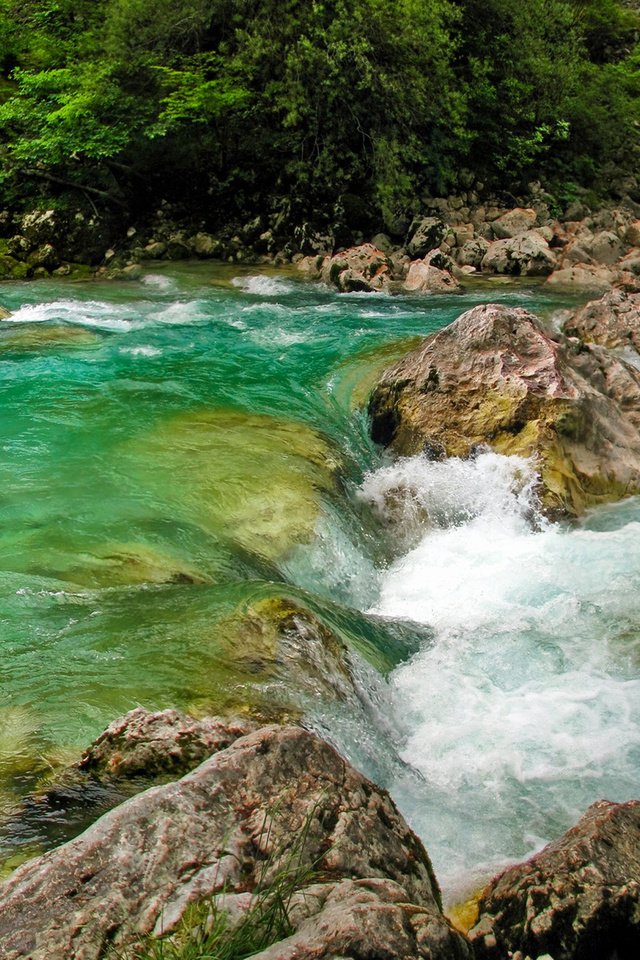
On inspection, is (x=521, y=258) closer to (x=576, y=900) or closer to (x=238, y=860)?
(x=576, y=900)

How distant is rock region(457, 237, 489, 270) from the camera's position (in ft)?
61.7

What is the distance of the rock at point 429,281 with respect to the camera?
16.7 meters

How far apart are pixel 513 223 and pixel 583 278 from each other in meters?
4.12

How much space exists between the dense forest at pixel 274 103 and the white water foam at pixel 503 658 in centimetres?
1380

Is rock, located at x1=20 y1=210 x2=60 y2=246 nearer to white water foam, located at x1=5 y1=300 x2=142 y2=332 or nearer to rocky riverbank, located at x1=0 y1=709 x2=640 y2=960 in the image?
white water foam, located at x1=5 y1=300 x2=142 y2=332

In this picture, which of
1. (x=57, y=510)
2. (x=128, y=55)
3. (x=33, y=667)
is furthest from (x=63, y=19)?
(x=33, y=667)

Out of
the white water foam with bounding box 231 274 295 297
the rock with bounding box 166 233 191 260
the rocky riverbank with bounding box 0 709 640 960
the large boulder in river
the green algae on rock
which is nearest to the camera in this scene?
the rocky riverbank with bounding box 0 709 640 960

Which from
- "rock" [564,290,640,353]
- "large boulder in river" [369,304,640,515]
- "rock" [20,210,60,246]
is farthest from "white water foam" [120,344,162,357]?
"rock" [20,210,60,246]

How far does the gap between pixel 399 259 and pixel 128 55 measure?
8862mm

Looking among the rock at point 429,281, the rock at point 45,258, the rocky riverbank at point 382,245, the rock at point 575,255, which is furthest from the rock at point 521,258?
the rock at point 45,258

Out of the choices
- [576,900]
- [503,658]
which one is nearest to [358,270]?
[503,658]

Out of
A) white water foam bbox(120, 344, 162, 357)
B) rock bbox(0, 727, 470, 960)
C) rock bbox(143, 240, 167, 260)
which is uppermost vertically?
rock bbox(143, 240, 167, 260)

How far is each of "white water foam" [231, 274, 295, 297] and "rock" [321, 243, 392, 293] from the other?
949 mm

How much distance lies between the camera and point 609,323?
12.0 metres
